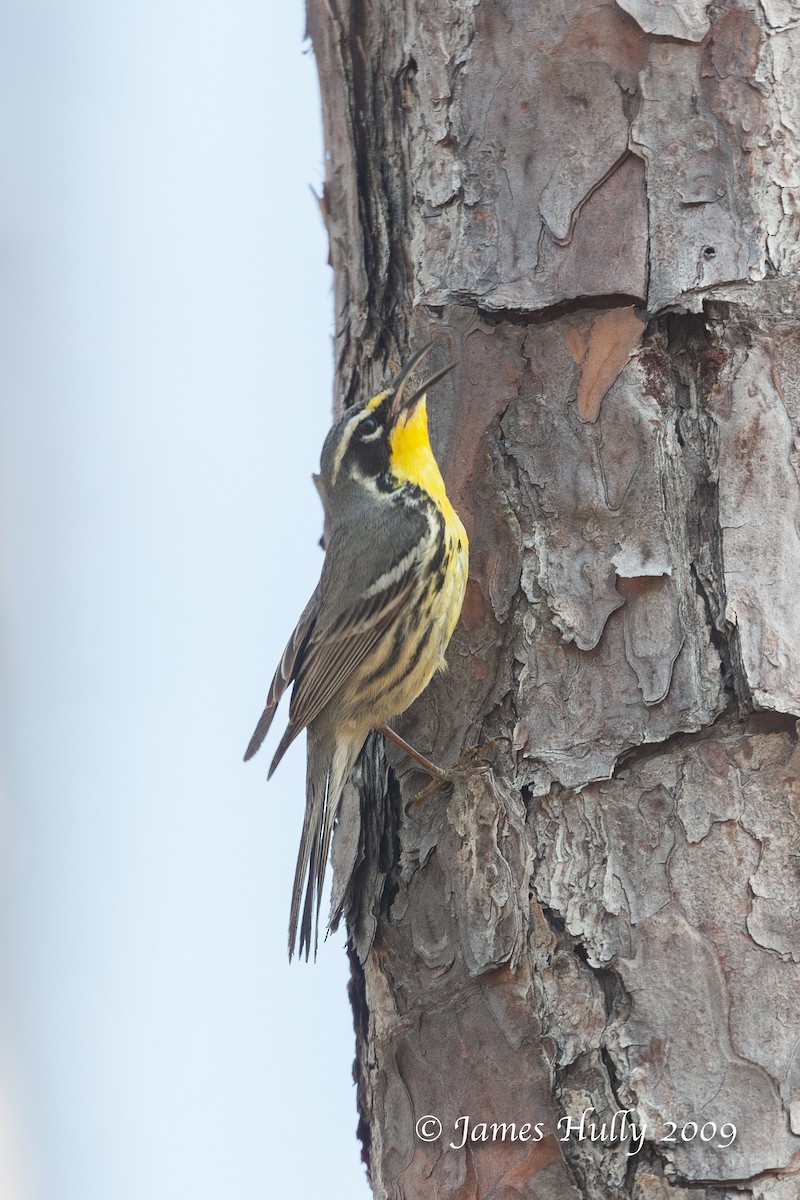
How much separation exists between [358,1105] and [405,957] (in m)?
0.45

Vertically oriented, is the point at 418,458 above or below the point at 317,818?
above

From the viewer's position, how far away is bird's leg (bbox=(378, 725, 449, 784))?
326cm

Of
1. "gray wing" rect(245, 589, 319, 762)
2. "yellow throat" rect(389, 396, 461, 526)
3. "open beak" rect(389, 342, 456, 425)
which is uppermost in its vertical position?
"open beak" rect(389, 342, 456, 425)

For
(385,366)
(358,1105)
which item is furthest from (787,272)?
Result: (358,1105)

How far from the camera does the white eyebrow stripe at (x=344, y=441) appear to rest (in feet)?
13.0

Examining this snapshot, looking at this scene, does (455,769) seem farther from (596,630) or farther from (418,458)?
(418,458)

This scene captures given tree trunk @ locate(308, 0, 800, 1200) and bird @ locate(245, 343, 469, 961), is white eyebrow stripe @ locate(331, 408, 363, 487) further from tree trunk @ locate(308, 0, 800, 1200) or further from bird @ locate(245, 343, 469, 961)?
tree trunk @ locate(308, 0, 800, 1200)

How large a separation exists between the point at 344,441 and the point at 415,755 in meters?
1.18

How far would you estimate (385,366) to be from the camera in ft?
12.7

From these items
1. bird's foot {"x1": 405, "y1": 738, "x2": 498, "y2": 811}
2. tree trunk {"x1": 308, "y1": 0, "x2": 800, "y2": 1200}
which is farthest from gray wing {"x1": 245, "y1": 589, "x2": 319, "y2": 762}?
bird's foot {"x1": 405, "y1": 738, "x2": 498, "y2": 811}

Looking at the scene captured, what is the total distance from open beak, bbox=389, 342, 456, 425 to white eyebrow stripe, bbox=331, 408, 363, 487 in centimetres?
12

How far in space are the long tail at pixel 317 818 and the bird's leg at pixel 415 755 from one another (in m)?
0.19

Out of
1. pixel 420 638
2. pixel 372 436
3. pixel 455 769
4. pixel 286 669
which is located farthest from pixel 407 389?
pixel 455 769

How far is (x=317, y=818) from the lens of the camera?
369 centimetres
